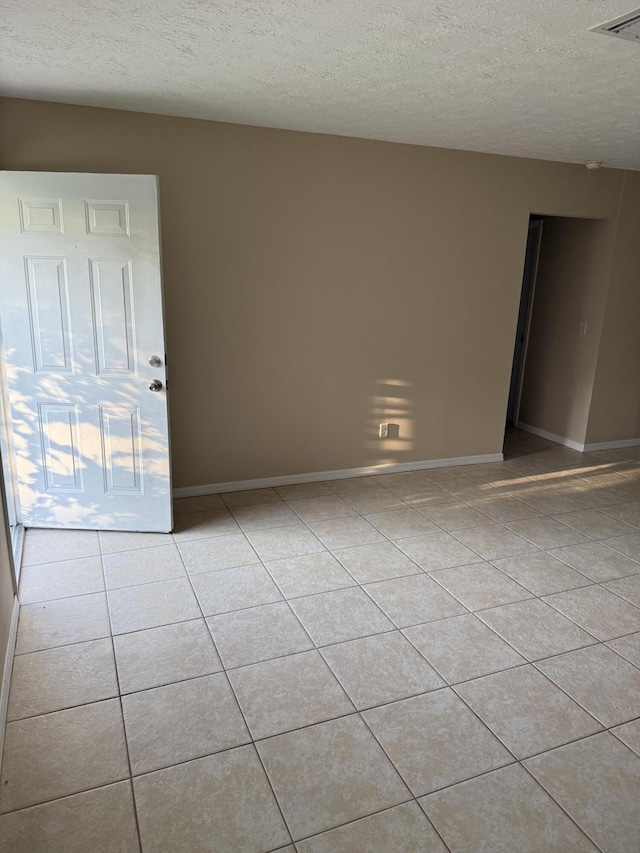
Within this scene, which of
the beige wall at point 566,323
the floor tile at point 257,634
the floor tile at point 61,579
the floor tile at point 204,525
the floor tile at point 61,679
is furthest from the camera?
the beige wall at point 566,323

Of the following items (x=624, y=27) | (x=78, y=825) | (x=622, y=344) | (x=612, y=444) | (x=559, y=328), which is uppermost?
(x=624, y=27)

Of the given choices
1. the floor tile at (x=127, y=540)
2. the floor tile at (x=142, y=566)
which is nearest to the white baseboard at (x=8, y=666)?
the floor tile at (x=142, y=566)

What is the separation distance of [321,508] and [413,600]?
1231mm

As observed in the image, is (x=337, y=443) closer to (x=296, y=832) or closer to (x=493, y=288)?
(x=493, y=288)

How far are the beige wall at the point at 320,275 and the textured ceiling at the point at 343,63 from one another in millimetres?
251

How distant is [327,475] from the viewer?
4.58m

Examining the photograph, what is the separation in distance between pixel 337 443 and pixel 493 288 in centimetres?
176

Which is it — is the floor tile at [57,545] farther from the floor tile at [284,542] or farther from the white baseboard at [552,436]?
the white baseboard at [552,436]

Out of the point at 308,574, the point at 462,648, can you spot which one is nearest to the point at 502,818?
the point at 462,648

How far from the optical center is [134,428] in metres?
3.47

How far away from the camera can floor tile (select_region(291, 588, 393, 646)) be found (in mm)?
2659

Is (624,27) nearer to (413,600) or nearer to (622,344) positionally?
(413,600)

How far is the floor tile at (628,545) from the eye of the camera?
3.51 m

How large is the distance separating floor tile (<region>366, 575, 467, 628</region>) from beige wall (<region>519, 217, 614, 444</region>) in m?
3.16
